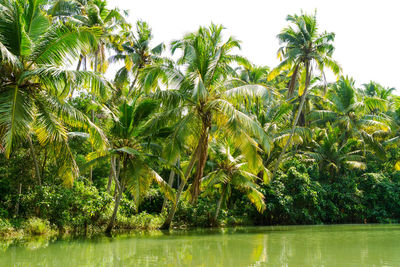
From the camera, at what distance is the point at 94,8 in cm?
1578

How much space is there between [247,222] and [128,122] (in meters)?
9.23

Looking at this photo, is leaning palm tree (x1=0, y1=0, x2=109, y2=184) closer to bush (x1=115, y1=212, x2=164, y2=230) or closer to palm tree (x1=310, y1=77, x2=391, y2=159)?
bush (x1=115, y1=212, x2=164, y2=230)

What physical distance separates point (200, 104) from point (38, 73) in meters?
5.55

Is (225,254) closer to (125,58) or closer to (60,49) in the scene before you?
(60,49)

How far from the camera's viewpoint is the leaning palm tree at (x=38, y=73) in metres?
8.28

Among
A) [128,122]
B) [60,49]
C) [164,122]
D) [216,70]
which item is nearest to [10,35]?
[60,49]

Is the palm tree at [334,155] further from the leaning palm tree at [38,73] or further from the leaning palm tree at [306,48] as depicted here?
the leaning palm tree at [38,73]

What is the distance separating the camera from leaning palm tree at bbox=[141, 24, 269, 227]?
38.8 ft

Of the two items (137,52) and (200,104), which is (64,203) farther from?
(137,52)

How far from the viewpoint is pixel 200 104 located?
12.4 m

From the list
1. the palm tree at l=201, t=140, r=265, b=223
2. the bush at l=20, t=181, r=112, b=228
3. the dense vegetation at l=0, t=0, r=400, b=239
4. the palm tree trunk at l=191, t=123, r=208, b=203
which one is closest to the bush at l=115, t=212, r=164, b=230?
the dense vegetation at l=0, t=0, r=400, b=239

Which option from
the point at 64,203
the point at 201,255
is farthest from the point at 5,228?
the point at 201,255

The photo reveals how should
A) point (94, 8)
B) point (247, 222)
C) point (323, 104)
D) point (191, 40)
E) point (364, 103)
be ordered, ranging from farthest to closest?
1. point (323, 104)
2. point (364, 103)
3. point (247, 222)
4. point (94, 8)
5. point (191, 40)

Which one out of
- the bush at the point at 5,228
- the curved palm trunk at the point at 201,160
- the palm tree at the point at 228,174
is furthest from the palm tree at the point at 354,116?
the bush at the point at 5,228
